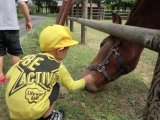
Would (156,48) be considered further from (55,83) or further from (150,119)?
(55,83)

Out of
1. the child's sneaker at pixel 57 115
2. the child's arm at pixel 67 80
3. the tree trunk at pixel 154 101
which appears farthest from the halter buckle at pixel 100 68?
the tree trunk at pixel 154 101

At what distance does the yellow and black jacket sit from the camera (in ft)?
7.46

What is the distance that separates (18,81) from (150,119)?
93 cm

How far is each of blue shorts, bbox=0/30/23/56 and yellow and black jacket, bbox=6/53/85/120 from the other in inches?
64.8

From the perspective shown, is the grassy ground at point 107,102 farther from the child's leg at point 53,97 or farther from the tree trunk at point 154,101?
the tree trunk at point 154,101

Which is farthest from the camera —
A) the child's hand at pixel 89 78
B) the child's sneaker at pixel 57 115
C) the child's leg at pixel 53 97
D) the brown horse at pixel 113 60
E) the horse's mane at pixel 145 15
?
the horse's mane at pixel 145 15

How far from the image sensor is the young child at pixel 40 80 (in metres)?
2.28

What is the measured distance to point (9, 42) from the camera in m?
4.02

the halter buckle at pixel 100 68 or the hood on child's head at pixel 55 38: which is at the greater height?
the hood on child's head at pixel 55 38

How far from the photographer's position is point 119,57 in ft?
9.61

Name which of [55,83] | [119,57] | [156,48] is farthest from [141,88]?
[156,48]

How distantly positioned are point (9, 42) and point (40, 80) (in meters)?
1.84

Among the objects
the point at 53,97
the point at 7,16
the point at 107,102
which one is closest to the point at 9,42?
the point at 7,16

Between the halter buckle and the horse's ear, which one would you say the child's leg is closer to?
the halter buckle
